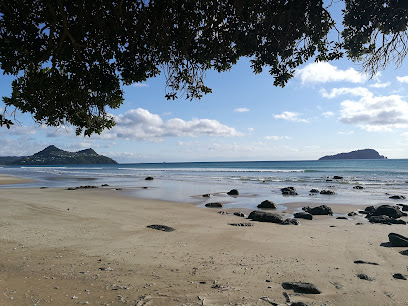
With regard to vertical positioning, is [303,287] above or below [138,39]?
below

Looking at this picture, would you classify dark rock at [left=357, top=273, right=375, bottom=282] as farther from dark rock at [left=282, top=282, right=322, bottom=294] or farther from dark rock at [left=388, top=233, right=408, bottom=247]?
dark rock at [left=388, top=233, right=408, bottom=247]

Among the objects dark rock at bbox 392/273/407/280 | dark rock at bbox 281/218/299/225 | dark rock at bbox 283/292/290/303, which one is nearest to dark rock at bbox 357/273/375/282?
dark rock at bbox 392/273/407/280

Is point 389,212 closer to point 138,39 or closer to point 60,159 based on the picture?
point 138,39

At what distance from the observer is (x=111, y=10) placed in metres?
5.09

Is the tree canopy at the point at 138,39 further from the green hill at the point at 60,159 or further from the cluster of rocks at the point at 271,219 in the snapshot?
the green hill at the point at 60,159

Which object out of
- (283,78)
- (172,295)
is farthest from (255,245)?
(283,78)

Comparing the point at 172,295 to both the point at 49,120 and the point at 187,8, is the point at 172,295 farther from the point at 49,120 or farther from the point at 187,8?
the point at 187,8

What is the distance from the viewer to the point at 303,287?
5.42 m

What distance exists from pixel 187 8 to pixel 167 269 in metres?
5.12

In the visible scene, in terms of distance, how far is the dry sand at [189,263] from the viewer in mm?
5148

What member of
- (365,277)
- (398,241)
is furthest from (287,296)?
(398,241)

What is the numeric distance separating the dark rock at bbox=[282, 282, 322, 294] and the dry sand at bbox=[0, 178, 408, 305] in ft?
0.46

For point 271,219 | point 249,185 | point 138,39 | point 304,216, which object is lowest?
point 249,185

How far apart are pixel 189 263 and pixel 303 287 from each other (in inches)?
98.0
